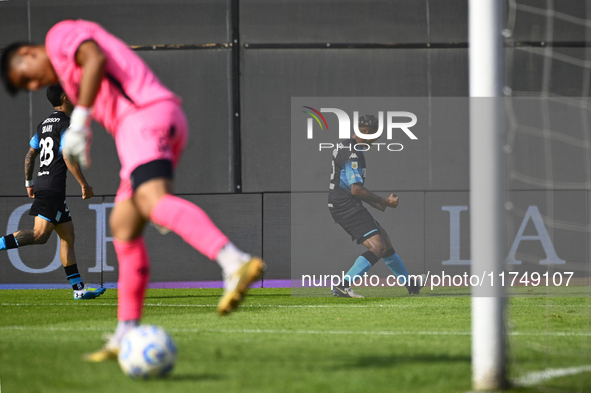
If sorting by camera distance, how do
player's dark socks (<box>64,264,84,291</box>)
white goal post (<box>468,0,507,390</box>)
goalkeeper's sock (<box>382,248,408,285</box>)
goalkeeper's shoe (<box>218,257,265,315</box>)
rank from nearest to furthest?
white goal post (<box>468,0,507,390</box>)
goalkeeper's shoe (<box>218,257,265,315</box>)
player's dark socks (<box>64,264,84,291</box>)
goalkeeper's sock (<box>382,248,408,285</box>)

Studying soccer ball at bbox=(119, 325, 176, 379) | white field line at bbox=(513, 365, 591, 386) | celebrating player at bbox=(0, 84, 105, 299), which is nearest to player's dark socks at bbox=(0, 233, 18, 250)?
celebrating player at bbox=(0, 84, 105, 299)

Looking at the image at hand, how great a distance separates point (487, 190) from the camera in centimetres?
259

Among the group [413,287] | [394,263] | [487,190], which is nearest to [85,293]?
[394,263]

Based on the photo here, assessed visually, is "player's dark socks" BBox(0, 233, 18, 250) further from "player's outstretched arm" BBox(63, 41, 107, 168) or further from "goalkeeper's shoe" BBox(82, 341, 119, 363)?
"player's outstretched arm" BBox(63, 41, 107, 168)

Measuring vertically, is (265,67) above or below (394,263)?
above

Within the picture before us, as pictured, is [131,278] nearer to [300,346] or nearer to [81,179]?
[300,346]

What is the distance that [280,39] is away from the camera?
14.0 meters

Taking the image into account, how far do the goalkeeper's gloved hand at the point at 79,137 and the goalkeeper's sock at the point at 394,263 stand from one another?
6105 millimetres

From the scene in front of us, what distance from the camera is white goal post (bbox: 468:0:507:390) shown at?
256 cm

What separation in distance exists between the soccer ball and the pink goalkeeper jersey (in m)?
1.02

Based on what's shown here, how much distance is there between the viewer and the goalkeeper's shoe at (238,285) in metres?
2.74

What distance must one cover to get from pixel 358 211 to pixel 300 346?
515 centimetres

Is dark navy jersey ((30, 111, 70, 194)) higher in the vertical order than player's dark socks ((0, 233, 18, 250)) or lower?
higher

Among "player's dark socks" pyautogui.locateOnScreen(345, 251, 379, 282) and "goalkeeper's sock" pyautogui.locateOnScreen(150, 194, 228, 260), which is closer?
"goalkeeper's sock" pyautogui.locateOnScreen(150, 194, 228, 260)
